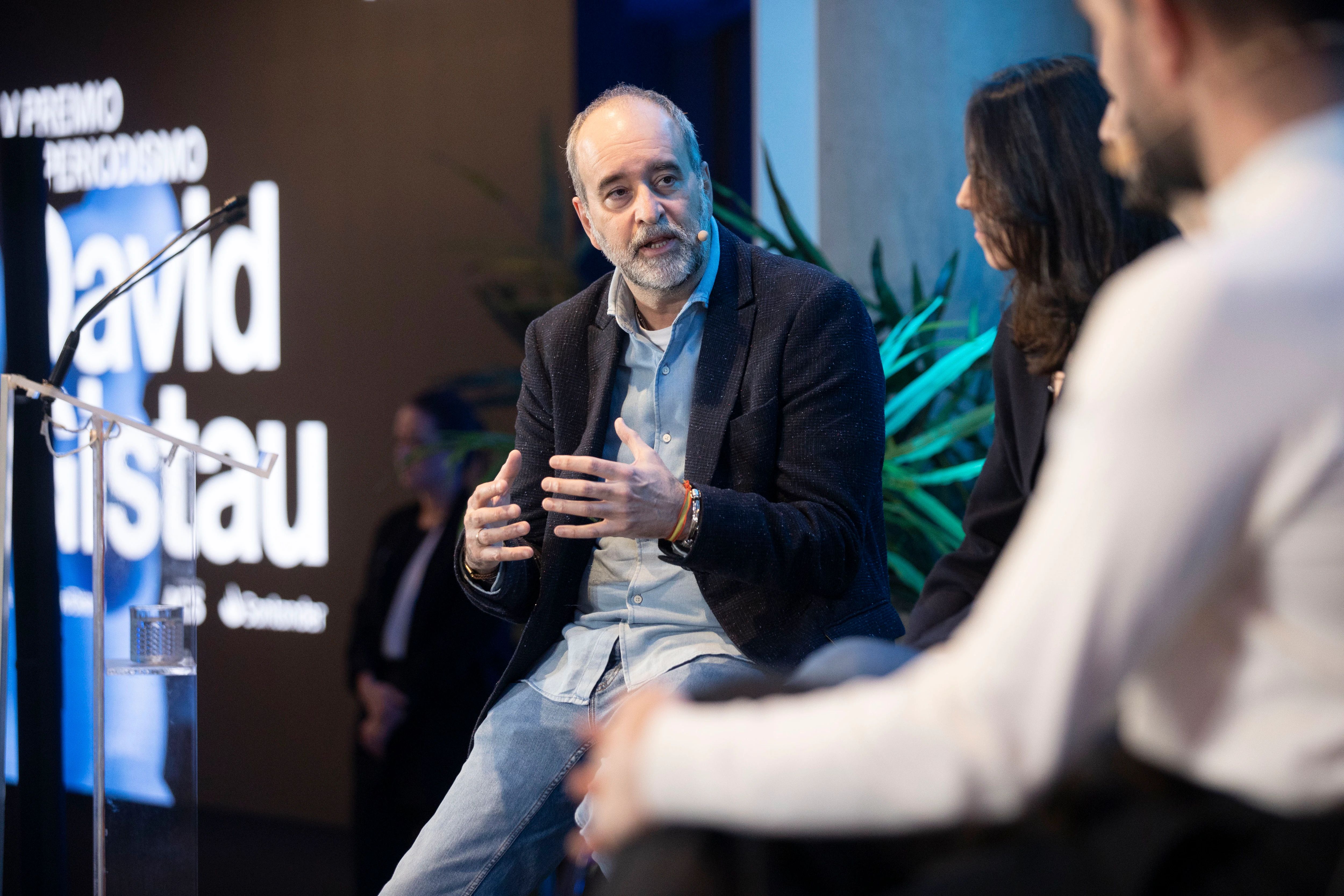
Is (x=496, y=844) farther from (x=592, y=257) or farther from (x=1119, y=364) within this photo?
(x=592, y=257)

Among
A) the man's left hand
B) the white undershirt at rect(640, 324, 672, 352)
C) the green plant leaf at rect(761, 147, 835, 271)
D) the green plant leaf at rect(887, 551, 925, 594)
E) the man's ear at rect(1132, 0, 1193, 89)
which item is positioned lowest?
the green plant leaf at rect(887, 551, 925, 594)

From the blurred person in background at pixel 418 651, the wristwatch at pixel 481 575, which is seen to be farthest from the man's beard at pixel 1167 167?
the blurred person in background at pixel 418 651

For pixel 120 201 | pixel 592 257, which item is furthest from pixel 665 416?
pixel 120 201

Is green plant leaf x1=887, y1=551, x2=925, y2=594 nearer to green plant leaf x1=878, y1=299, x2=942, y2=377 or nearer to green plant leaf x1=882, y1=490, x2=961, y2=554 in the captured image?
green plant leaf x1=882, y1=490, x2=961, y2=554

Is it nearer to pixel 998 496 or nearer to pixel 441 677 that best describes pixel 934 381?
pixel 998 496

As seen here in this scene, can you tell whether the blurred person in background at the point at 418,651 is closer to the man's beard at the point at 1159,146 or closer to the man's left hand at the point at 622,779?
the man's left hand at the point at 622,779

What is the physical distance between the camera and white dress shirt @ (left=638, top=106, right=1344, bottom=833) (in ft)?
2.13

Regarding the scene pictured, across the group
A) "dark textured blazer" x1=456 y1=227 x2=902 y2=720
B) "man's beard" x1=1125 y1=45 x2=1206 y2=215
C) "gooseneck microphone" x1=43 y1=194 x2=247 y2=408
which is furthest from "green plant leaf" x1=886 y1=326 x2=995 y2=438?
"man's beard" x1=1125 y1=45 x2=1206 y2=215

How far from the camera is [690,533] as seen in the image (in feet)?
5.43

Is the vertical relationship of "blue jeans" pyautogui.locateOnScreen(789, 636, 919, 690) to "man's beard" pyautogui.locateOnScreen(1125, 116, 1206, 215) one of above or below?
A: below

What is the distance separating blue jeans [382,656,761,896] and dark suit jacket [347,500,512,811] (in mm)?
1322

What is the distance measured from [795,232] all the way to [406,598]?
1.57 metres

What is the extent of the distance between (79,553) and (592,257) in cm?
240

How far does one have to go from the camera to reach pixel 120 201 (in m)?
4.30
